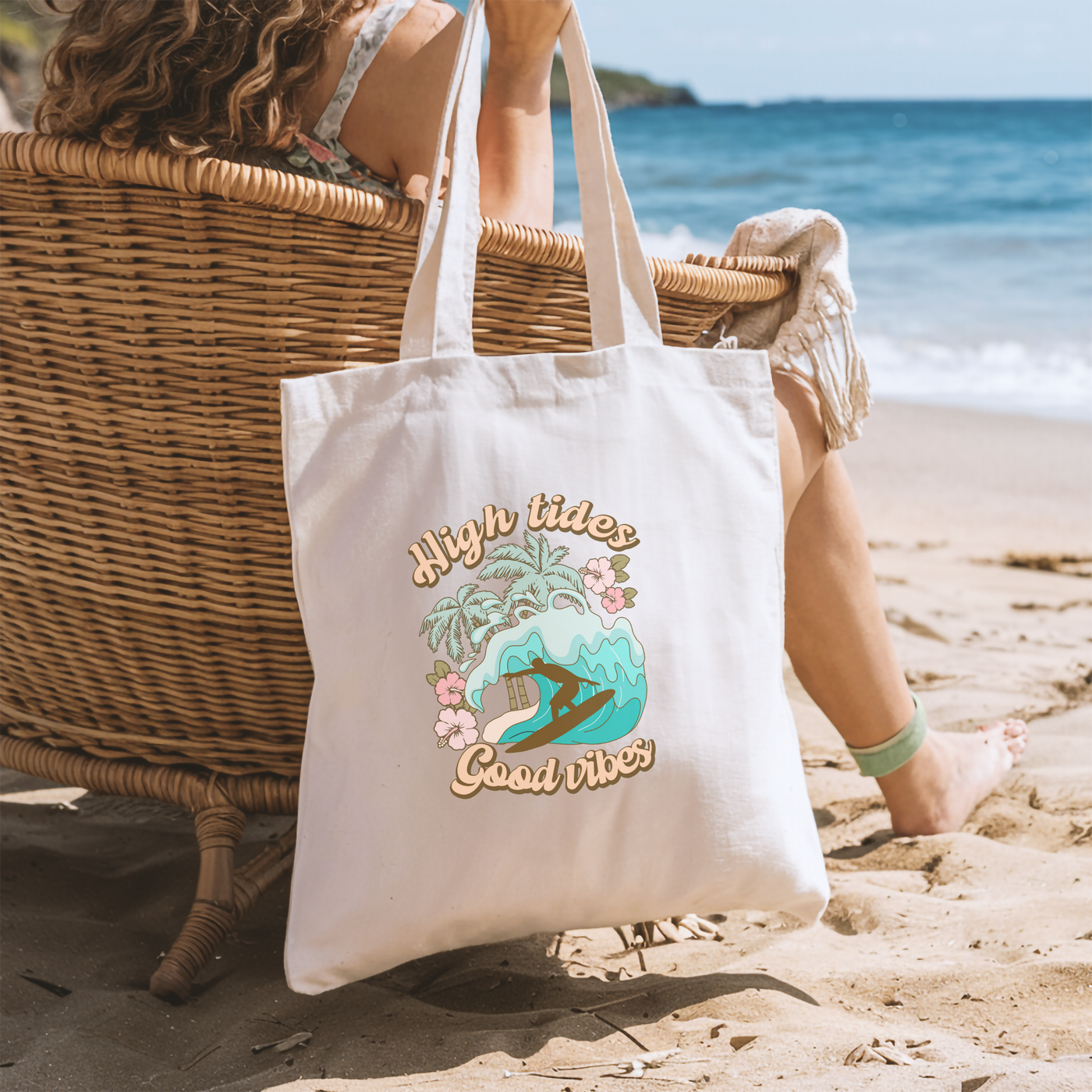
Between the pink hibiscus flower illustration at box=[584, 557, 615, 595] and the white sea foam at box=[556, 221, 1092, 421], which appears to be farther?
the white sea foam at box=[556, 221, 1092, 421]

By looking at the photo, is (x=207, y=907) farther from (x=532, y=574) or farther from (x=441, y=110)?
(x=441, y=110)

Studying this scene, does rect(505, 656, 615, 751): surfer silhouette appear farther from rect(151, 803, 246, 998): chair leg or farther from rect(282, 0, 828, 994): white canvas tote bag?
rect(151, 803, 246, 998): chair leg

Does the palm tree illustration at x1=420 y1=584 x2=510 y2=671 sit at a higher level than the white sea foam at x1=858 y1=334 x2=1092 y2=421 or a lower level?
higher

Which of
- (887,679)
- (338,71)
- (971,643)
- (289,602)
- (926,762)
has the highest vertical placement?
(338,71)

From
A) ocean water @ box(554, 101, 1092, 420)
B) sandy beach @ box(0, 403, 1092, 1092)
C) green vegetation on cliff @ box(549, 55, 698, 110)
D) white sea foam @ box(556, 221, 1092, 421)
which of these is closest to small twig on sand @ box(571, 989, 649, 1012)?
sandy beach @ box(0, 403, 1092, 1092)

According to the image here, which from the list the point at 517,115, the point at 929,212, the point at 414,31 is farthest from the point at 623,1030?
the point at 929,212

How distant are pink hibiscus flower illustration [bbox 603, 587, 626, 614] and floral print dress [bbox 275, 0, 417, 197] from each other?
1.88 ft

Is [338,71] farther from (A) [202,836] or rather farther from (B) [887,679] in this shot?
(B) [887,679]

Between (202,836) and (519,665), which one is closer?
(519,665)

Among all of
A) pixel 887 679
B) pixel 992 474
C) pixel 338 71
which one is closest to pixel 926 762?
pixel 887 679

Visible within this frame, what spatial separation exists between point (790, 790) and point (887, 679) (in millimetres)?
509

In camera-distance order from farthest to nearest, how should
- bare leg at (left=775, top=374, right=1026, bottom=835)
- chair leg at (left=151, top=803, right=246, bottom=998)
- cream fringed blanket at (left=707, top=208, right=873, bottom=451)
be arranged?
bare leg at (left=775, top=374, right=1026, bottom=835), cream fringed blanket at (left=707, top=208, right=873, bottom=451), chair leg at (left=151, top=803, right=246, bottom=998)

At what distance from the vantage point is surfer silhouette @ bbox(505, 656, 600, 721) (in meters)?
1.07

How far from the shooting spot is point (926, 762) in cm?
170
